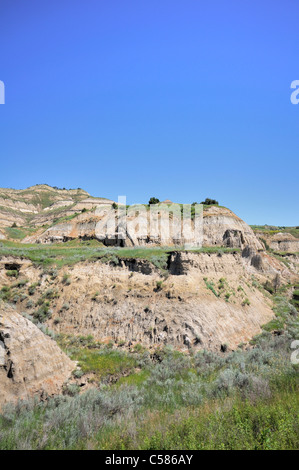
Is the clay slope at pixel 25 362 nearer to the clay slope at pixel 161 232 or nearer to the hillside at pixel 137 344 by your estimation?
the hillside at pixel 137 344

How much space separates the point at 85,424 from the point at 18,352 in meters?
4.73

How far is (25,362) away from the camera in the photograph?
9211 millimetres

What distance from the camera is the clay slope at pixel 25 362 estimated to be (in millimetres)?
8664

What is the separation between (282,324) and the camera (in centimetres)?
1889

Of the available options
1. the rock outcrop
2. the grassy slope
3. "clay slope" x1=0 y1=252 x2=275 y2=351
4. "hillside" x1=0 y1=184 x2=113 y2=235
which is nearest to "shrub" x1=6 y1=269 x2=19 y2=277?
"clay slope" x1=0 y1=252 x2=275 y2=351

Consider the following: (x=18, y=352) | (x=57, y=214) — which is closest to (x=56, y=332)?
(x=18, y=352)

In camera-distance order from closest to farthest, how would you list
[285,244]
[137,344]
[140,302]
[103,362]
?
Result: [103,362], [137,344], [140,302], [285,244]

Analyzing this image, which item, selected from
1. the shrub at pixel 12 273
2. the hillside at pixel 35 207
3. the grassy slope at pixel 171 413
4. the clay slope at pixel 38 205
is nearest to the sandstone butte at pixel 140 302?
the shrub at pixel 12 273

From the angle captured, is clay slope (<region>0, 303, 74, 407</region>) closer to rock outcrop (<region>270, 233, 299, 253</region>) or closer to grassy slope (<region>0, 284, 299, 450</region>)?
grassy slope (<region>0, 284, 299, 450</region>)

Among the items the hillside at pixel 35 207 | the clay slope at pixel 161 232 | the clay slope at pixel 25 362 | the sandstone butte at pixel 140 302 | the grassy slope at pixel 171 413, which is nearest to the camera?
the grassy slope at pixel 171 413

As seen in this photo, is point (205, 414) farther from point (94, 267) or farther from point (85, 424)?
point (94, 267)

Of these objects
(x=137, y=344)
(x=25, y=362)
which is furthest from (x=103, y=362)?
(x=25, y=362)

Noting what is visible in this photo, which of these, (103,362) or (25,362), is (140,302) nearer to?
(103,362)

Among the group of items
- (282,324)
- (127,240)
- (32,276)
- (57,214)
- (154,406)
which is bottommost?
(282,324)
